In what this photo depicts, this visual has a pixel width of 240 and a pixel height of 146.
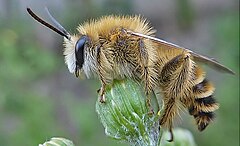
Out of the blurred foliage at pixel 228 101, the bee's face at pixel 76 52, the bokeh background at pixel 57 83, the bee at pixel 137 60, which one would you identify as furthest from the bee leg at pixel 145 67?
the blurred foliage at pixel 228 101

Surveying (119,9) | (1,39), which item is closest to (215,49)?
(119,9)

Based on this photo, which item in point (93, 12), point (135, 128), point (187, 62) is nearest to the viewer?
point (135, 128)

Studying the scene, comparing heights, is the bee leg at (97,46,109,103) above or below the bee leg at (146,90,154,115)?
above

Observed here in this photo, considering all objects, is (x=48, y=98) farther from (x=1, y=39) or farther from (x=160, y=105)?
(x=160, y=105)

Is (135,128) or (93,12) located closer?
(135,128)

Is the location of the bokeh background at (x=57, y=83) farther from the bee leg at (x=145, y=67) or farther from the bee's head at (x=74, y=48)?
the bee leg at (x=145, y=67)

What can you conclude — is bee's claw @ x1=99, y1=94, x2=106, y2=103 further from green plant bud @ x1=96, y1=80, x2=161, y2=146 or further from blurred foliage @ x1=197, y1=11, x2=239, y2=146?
blurred foliage @ x1=197, y1=11, x2=239, y2=146

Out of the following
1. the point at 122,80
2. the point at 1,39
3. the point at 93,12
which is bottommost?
the point at 122,80

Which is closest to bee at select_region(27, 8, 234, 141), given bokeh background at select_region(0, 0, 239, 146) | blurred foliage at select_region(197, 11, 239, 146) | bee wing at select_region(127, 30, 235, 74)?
bee wing at select_region(127, 30, 235, 74)

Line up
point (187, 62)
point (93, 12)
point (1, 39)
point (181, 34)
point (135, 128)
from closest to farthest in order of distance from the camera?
point (135, 128) < point (187, 62) < point (1, 39) < point (93, 12) < point (181, 34)
